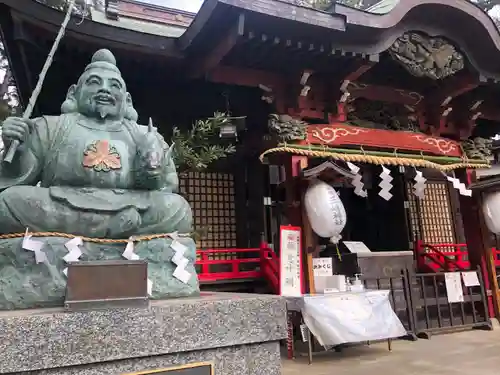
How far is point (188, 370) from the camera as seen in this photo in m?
2.25

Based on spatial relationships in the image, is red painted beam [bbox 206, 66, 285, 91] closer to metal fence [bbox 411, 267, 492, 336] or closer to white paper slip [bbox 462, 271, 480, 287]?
metal fence [bbox 411, 267, 492, 336]

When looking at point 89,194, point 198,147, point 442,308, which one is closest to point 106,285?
point 89,194

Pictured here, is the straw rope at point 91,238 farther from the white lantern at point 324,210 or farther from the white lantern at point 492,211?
the white lantern at point 492,211

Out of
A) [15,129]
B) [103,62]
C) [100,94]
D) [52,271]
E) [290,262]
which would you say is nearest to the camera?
[52,271]

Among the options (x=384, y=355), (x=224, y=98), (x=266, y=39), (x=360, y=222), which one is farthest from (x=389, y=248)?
(x=266, y=39)

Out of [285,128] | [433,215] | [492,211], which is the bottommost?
[492,211]

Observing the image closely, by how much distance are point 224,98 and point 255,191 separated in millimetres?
1773

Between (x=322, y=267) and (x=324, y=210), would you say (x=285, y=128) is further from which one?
(x=322, y=267)

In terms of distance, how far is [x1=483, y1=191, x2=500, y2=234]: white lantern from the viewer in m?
7.63

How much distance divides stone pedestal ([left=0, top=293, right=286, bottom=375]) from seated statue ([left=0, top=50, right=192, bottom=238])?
685mm

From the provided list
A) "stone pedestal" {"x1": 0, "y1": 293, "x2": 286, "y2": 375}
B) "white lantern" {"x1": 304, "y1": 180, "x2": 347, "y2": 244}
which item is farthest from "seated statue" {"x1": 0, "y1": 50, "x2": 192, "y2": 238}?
"white lantern" {"x1": 304, "y1": 180, "x2": 347, "y2": 244}

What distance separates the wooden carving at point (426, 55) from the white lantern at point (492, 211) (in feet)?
7.58

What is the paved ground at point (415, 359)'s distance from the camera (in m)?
4.89

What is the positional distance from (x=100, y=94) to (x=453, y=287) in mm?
6630
